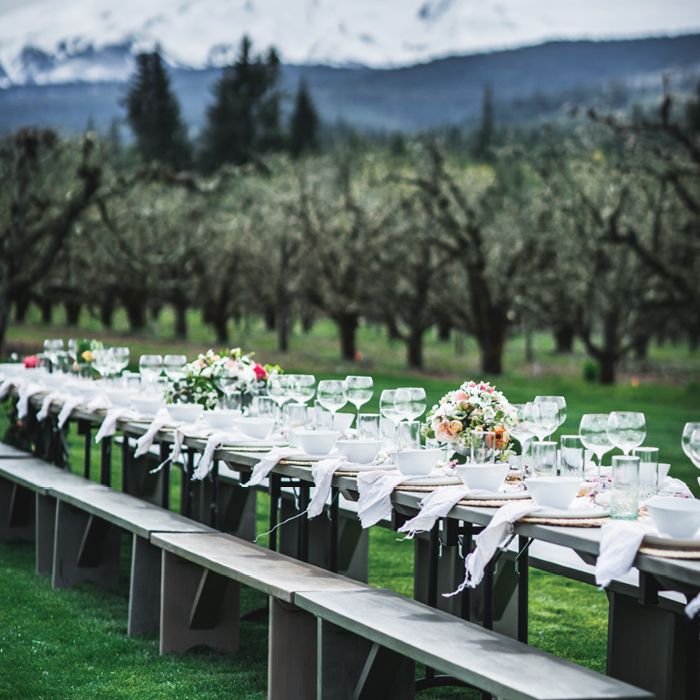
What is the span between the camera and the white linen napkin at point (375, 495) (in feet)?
15.0

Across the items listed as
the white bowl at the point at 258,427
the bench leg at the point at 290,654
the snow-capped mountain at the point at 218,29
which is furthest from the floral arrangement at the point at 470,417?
Result: the snow-capped mountain at the point at 218,29

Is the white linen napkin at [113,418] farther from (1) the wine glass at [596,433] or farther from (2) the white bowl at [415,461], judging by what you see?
(1) the wine glass at [596,433]

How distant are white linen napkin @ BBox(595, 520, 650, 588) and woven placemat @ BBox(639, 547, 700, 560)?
0.03 meters

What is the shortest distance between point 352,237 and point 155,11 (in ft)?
362

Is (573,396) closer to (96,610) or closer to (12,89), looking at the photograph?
(96,610)

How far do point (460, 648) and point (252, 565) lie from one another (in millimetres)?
1545

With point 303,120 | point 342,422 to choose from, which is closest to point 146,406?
point 342,422

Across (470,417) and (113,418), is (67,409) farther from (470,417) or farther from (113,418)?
(470,417)

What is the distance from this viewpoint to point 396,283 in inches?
1042

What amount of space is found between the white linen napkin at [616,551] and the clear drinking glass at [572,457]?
822 mm

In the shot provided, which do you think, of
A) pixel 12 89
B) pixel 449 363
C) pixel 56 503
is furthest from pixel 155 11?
pixel 56 503

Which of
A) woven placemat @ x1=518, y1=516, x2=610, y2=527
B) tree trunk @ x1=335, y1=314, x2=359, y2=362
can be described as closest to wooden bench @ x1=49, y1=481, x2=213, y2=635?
woven placemat @ x1=518, y1=516, x2=610, y2=527

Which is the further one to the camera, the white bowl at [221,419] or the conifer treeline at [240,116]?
the conifer treeline at [240,116]

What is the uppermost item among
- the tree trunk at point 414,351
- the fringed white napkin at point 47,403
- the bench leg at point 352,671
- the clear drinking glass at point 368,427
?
the clear drinking glass at point 368,427
